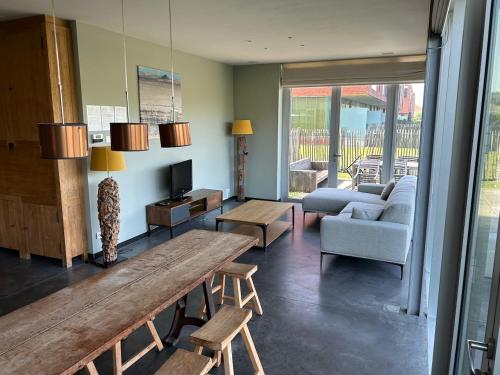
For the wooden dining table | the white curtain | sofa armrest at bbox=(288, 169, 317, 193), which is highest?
the white curtain

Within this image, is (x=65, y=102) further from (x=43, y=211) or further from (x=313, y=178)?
(x=313, y=178)

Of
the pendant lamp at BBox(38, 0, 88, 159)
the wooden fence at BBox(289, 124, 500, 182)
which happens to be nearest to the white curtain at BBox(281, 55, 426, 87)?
the wooden fence at BBox(289, 124, 500, 182)

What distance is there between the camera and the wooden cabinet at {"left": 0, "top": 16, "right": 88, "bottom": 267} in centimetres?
402

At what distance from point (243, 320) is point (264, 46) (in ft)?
14.1

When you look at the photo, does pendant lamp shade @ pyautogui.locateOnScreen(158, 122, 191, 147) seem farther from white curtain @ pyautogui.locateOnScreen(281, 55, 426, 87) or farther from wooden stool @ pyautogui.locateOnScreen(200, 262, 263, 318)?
white curtain @ pyautogui.locateOnScreen(281, 55, 426, 87)

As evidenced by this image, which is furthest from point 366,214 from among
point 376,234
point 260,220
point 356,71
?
point 356,71

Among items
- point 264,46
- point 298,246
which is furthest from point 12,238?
point 264,46

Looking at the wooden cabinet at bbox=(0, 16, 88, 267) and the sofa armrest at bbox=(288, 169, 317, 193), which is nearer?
the wooden cabinet at bbox=(0, 16, 88, 267)

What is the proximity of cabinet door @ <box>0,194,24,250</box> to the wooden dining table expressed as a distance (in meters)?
2.88

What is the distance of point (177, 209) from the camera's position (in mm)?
5340

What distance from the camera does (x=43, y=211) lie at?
437cm

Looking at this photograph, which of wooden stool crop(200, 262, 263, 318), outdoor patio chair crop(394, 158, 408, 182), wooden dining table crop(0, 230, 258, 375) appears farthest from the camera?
outdoor patio chair crop(394, 158, 408, 182)

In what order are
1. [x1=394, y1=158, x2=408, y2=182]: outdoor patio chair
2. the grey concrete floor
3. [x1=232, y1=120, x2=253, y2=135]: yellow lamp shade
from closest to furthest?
the grey concrete floor
[x1=394, y1=158, x2=408, y2=182]: outdoor patio chair
[x1=232, y1=120, x2=253, y2=135]: yellow lamp shade

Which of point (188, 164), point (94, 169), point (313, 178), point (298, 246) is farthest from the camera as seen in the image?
point (313, 178)
